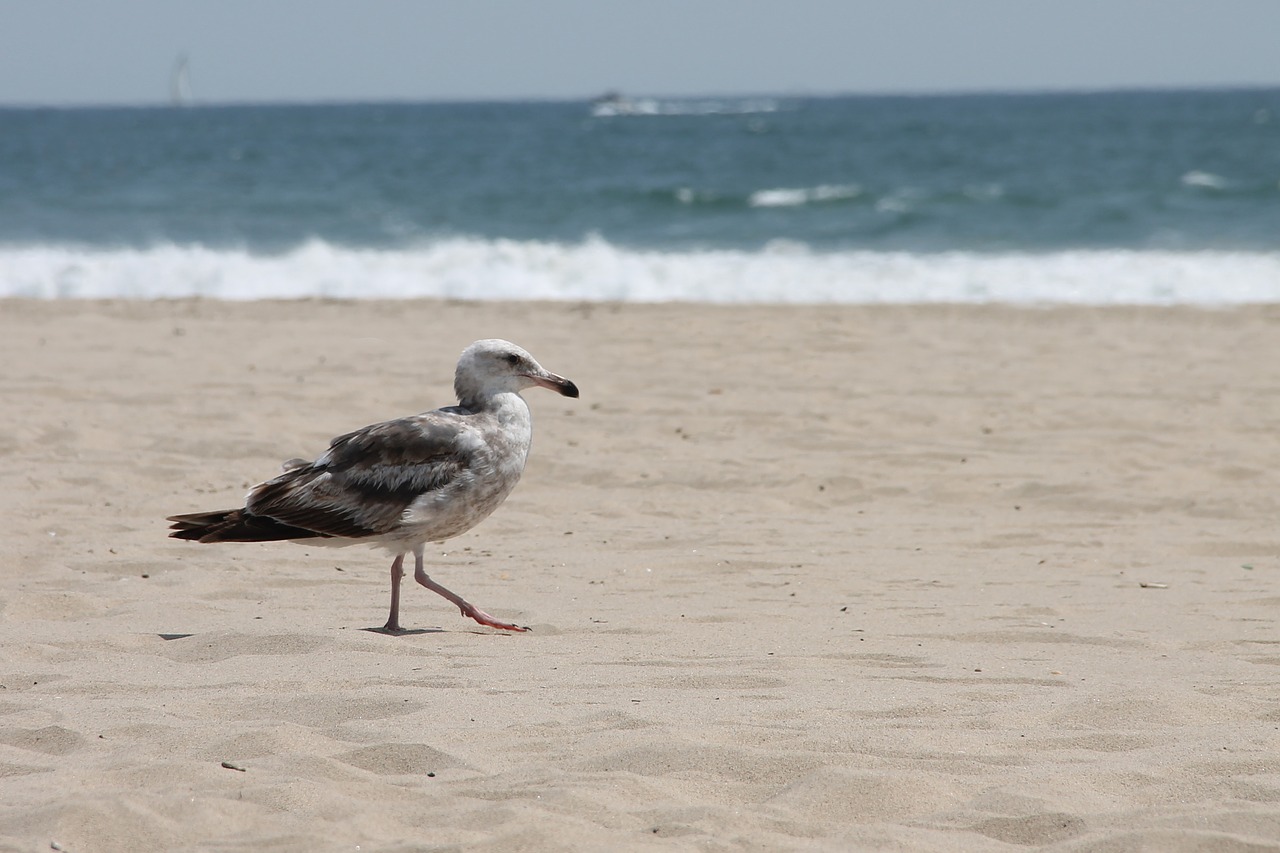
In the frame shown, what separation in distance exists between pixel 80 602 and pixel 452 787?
7.21 feet

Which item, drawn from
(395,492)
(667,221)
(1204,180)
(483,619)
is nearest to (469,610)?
(483,619)

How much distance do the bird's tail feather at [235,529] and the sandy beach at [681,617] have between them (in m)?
0.30

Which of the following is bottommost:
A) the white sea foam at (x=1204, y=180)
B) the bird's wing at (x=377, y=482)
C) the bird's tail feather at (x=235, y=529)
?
the bird's tail feather at (x=235, y=529)

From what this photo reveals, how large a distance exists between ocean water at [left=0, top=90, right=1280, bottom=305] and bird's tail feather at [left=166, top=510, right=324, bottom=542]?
35.4 feet

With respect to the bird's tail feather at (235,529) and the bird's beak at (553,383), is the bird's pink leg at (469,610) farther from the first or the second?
the bird's beak at (553,383)

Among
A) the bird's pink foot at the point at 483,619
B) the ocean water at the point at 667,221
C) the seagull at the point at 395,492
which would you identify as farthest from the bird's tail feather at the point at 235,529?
the ocean water at the point at 667,221

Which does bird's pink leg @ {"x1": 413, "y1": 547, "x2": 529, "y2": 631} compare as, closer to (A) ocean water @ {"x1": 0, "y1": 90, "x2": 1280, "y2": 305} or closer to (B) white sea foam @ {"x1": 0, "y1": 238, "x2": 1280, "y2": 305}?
(B) white sea foam @ {"x1": 0, "y1": 238, "x2": 1280, "y2": 305}

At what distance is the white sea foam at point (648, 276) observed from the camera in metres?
14.9

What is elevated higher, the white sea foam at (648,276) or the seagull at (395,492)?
the white sea foam at (648,276)

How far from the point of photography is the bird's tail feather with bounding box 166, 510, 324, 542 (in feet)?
13.9

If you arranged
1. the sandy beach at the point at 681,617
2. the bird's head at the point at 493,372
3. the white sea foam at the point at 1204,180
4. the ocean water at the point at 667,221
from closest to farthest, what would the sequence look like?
the sandy beach at the point at 681,617 → the bird's head at the point at 493,372 → the ocean water at the point at 667,221 → the white sea foam at the point at 1204,180

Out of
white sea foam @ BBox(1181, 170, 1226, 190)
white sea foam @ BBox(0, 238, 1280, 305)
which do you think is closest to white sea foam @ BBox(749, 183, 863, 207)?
white sea foam @ BBox(1181, 170, 1226, 190)

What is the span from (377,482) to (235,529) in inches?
18.2

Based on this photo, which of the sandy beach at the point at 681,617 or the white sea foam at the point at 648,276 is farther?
the white sea foam at the point at 648,276
